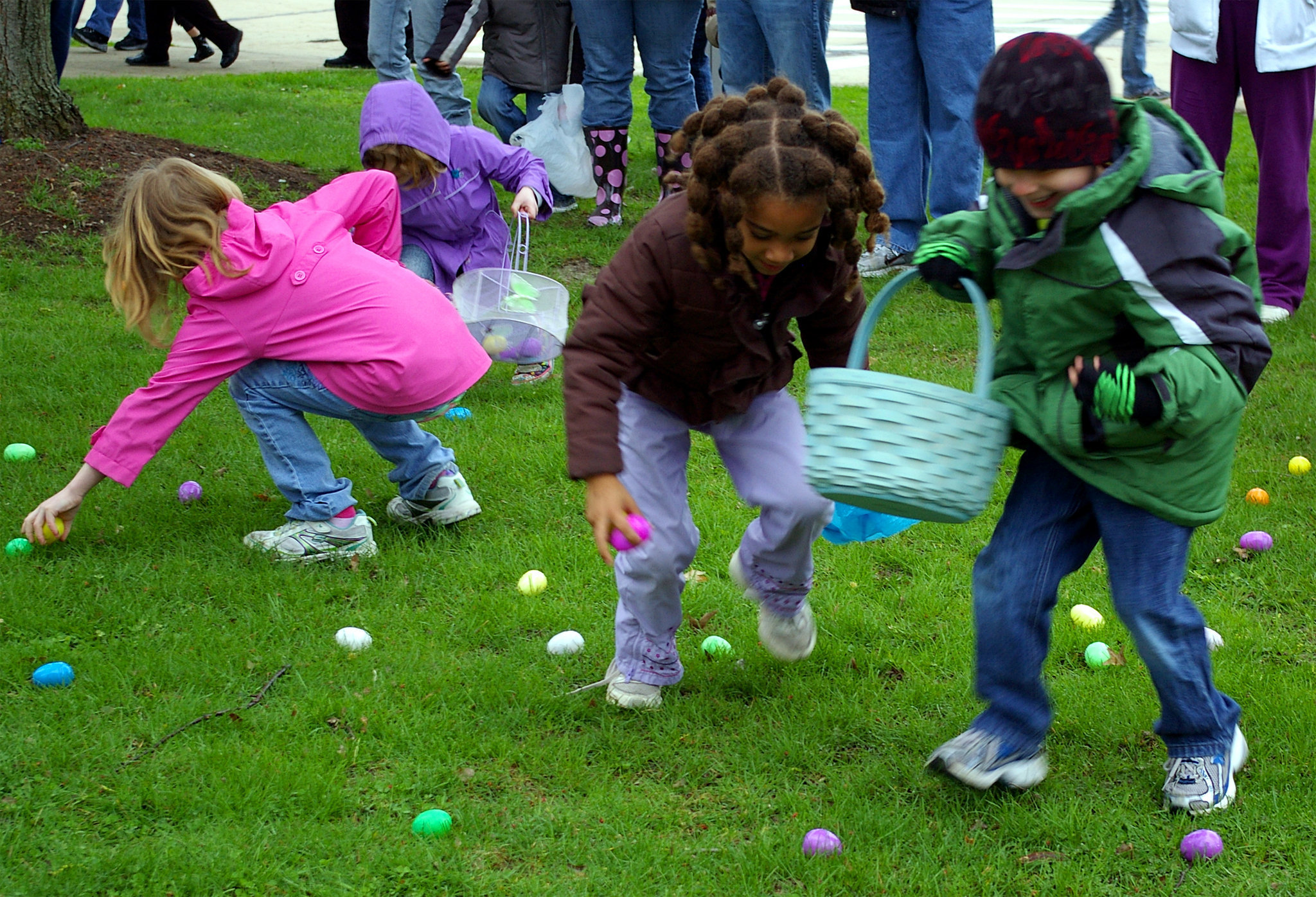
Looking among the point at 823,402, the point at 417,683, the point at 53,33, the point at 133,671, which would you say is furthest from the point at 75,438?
the point at 53,33

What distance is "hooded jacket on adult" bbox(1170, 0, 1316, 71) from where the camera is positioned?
5.27 metres

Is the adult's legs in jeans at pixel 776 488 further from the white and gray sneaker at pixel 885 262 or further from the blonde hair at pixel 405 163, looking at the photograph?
the white and gray sneaker at pixel 885 262

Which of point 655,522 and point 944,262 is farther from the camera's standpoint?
point 655,522

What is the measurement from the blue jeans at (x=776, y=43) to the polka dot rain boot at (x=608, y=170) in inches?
29.0

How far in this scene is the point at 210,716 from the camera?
9.68 ft

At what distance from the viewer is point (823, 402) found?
2.28 m

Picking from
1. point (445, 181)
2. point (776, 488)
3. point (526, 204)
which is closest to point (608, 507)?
point (776, 488)

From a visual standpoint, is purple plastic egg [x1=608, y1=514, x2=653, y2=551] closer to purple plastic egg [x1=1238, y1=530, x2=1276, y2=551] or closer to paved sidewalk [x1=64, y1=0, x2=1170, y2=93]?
purple plastic egg [x1=1238, y1=530, x2=1276, y2=551]

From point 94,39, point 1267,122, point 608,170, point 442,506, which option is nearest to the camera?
point 442,506

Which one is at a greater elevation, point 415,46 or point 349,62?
point 415,46

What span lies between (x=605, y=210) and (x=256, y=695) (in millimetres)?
4754

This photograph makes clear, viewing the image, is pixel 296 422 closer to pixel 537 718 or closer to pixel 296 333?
pixel 296 333

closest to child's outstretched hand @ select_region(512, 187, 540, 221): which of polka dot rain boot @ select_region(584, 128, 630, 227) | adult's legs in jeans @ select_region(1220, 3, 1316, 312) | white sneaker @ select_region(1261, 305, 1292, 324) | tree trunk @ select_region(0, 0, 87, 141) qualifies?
polka dot rain boot @ select_region(584, 128, 630, 227)

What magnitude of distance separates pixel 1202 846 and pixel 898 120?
4557 millimetres
